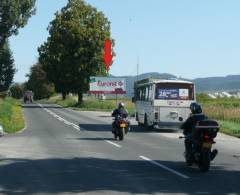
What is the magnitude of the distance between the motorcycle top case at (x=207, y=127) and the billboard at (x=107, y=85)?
6338cm

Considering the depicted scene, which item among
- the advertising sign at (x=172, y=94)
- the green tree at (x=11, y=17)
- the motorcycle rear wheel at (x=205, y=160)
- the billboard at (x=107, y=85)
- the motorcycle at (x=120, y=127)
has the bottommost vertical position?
the motorcycle rear wheel at (x=205, y=160)

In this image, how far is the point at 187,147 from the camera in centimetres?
1481

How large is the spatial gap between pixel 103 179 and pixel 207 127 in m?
2.97

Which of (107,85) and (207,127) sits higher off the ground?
(107,85)

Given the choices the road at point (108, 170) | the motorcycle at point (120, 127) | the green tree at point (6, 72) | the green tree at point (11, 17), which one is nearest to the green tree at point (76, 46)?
the green tree at point (11, 17)

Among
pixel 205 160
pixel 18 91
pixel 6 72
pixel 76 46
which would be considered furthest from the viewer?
pixel 18 91

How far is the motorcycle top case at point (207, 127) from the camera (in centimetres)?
1400

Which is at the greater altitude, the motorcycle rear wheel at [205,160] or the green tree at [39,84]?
the green tree at [39,84]

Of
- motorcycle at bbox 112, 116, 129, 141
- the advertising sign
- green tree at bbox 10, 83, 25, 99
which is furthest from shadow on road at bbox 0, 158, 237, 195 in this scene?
green tree at bbox 10, 83, 25, 99

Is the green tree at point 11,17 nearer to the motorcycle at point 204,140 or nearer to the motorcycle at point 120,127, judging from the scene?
the motorcycle at point 120,127

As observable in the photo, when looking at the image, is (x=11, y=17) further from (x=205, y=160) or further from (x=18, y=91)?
(x=18, y=91)

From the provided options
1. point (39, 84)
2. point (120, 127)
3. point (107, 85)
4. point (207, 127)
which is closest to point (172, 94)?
point (120, 127)

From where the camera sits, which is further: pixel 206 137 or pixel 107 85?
pixel 107 85

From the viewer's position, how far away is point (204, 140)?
1395cm
